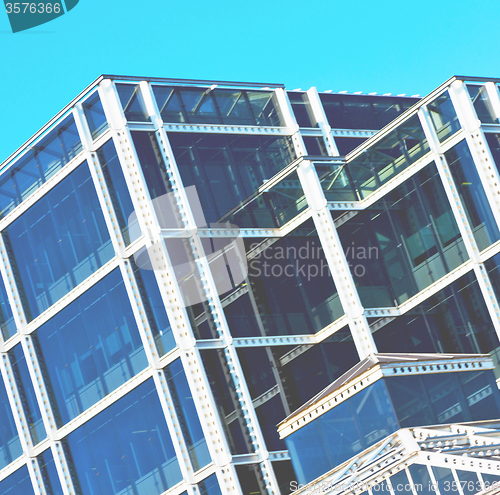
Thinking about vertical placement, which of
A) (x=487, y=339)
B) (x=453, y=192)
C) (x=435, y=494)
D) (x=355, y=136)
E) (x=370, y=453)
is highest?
(x=355, y=136)

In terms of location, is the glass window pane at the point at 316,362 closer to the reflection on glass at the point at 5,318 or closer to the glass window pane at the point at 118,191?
the glass window pane at the point at 118,191

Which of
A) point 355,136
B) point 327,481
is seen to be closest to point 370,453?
point 327,481

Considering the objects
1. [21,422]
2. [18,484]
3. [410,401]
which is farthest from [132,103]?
[410,401]

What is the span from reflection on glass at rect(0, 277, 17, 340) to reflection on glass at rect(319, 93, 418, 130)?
50.1ft

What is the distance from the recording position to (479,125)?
1138 inches

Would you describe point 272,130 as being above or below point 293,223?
above

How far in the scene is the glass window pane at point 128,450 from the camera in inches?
1189

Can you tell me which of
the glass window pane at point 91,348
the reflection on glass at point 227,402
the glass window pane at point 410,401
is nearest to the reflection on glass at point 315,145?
the glass window pane at point 91,348

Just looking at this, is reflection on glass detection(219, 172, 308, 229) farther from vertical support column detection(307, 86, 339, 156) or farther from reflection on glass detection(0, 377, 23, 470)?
reflection on glass detection(0, 377, 23, 470)

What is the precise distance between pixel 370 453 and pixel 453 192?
11.0 metres

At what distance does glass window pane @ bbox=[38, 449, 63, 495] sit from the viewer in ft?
111

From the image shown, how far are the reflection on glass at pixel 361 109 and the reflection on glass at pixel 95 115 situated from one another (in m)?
10.4

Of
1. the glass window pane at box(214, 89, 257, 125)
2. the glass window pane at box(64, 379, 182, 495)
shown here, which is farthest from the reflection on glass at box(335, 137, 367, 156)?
the glass window pane at box(64, 379, 182, 495)

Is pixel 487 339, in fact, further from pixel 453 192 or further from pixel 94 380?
pixel 94 380
